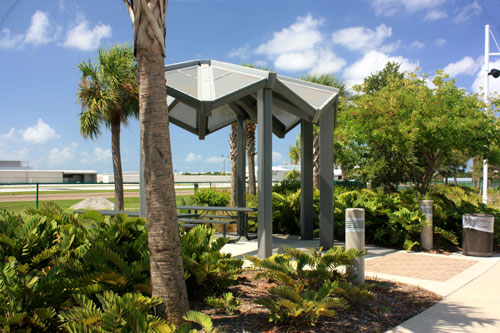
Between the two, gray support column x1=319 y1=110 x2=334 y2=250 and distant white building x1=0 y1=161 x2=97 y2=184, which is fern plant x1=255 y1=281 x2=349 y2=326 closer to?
gray support column x1=319 y1=110 x2=334 y2=250

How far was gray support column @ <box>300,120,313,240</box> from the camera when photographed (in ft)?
33.5

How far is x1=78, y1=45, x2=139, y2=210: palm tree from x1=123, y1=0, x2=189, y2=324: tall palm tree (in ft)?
45.6

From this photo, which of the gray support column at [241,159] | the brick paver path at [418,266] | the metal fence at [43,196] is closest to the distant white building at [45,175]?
the metal fence at [43,196]

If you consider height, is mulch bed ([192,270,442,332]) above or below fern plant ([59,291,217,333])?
below

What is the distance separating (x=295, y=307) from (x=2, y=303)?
8.02 feet

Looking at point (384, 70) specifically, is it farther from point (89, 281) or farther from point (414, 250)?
point (89, 281)

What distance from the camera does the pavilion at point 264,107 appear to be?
7.38 m

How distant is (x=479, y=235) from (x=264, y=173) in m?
5.03

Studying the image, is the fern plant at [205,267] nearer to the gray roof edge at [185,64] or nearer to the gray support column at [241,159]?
the gray roof edge at [185,64]

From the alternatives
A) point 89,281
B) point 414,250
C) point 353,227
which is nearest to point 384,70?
point 414,250

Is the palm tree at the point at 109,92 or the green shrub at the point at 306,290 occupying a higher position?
the palm tree at the point at 109,92

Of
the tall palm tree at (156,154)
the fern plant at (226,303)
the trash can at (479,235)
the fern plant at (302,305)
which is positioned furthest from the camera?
the trash can at (479,235)

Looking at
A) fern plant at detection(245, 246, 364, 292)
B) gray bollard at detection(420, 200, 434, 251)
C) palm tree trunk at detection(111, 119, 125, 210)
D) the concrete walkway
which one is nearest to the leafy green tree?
gray bollard at detection(420, 200, 434, 251)

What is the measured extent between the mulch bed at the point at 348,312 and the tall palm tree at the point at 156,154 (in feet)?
2.64
